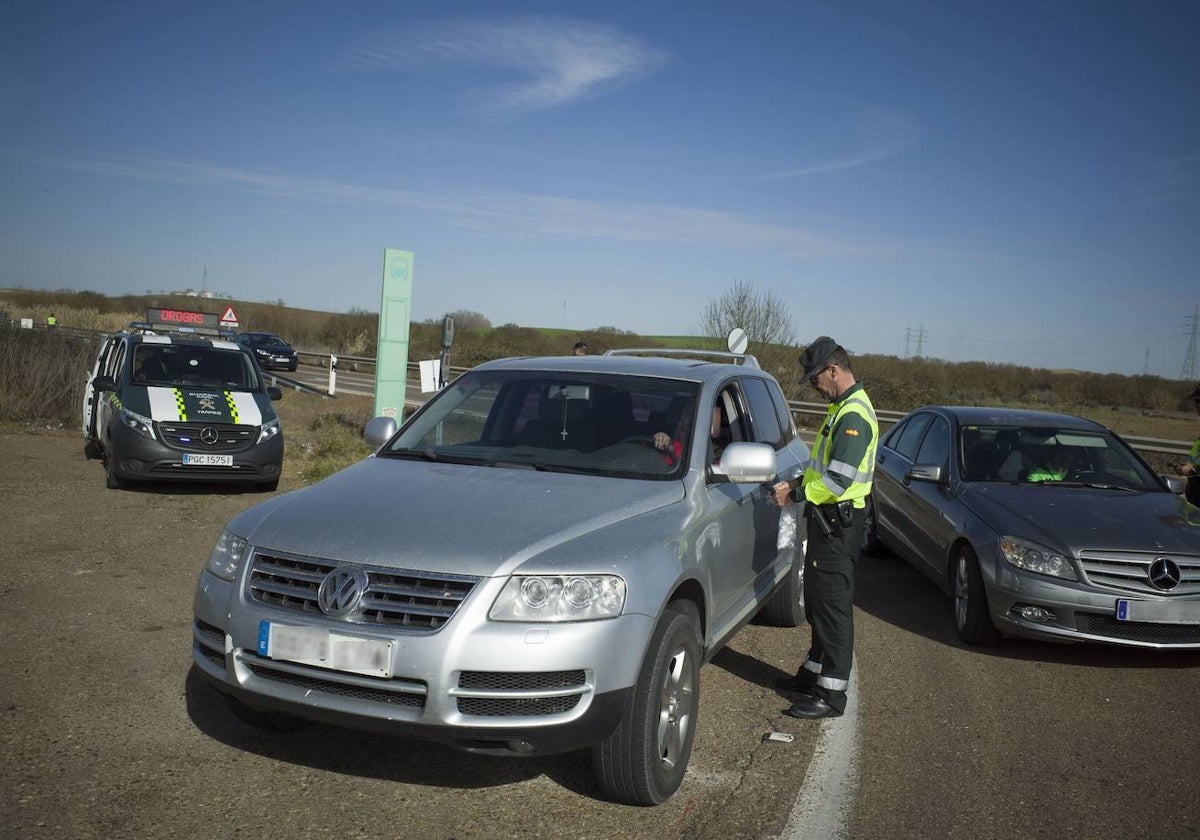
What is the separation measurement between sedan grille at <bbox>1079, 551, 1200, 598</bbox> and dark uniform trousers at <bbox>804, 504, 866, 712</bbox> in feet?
6.19

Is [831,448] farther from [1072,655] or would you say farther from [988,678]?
[1072,655]

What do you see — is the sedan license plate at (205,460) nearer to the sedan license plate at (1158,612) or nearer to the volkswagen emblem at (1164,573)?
the sedan license plate at (1158,612)

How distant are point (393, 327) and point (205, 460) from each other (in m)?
5.30

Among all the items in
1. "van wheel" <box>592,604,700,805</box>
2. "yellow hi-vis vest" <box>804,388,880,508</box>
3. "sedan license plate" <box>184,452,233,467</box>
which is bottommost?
"sedan license plate" <box>184,452,233,467</box>

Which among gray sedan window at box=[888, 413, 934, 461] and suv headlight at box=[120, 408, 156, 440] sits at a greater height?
gray sedan window at box=[888, 413, 934, 461]

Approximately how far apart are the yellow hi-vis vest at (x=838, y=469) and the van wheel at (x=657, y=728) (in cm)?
130

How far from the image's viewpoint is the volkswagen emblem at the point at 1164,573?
→ 579 cm

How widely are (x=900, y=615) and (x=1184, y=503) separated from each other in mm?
2140

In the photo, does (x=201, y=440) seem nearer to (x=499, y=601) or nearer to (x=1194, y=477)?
(x=499, y=601)

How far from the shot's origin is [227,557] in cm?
384

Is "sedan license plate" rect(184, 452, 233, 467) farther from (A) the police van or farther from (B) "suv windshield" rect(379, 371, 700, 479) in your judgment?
(B) "suv windshield" rect(379, 371, 700, 479)

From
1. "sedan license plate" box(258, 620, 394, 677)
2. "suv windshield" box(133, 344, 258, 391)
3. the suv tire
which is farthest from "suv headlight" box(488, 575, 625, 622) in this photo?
"suv windshield" box(133, 344, 258, 391)

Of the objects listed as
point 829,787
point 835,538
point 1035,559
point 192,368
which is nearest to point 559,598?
point 829,787

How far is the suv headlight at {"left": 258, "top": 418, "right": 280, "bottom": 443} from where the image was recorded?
1081 centimetres
